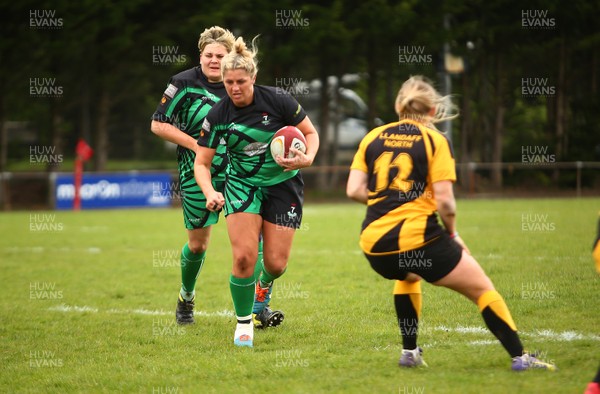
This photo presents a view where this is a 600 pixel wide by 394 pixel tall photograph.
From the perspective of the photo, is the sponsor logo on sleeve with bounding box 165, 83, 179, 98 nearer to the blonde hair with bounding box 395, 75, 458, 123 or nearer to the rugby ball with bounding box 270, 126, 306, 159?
the rugby ball with bounding box 270, 126, 306, 159

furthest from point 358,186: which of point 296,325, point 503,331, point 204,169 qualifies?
point 296,325

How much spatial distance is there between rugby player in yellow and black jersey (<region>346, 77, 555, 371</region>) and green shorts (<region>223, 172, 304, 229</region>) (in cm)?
138

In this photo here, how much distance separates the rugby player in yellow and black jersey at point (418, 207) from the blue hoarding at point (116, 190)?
18244 mm

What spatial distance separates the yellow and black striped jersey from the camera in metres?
4.70

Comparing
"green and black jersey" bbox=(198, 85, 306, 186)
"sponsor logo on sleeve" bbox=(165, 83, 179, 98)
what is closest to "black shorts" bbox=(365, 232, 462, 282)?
"green and black jersey" bbox=(198, 85, 306, 186)

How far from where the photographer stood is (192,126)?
7152mm

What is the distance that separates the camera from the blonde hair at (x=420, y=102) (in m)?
4.82

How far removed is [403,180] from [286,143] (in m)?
1.36

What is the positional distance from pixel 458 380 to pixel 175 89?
3520mm

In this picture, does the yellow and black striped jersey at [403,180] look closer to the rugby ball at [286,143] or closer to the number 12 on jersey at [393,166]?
the number 12 on jersey at [393,166]

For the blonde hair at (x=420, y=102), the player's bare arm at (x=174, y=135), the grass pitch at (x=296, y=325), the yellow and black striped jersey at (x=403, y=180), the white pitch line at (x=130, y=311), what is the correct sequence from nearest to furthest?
the yellow and black striped jersey at (x=403, y=180), the blonde hair at (x=420, y=102), the grass pitch at (x=296, y=325), the player's bare arm at (x=174, y=135), the white pitch line at (x=130, y=311)

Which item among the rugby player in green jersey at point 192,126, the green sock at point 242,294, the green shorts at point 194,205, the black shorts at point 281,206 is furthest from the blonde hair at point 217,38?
the green sock at point 242,294

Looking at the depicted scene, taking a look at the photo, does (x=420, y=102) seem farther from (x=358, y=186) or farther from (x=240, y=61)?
(x=240, y=61)

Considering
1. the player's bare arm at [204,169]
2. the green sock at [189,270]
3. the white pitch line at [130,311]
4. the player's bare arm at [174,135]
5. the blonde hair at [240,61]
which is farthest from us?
the white pitch line at [130,311]
